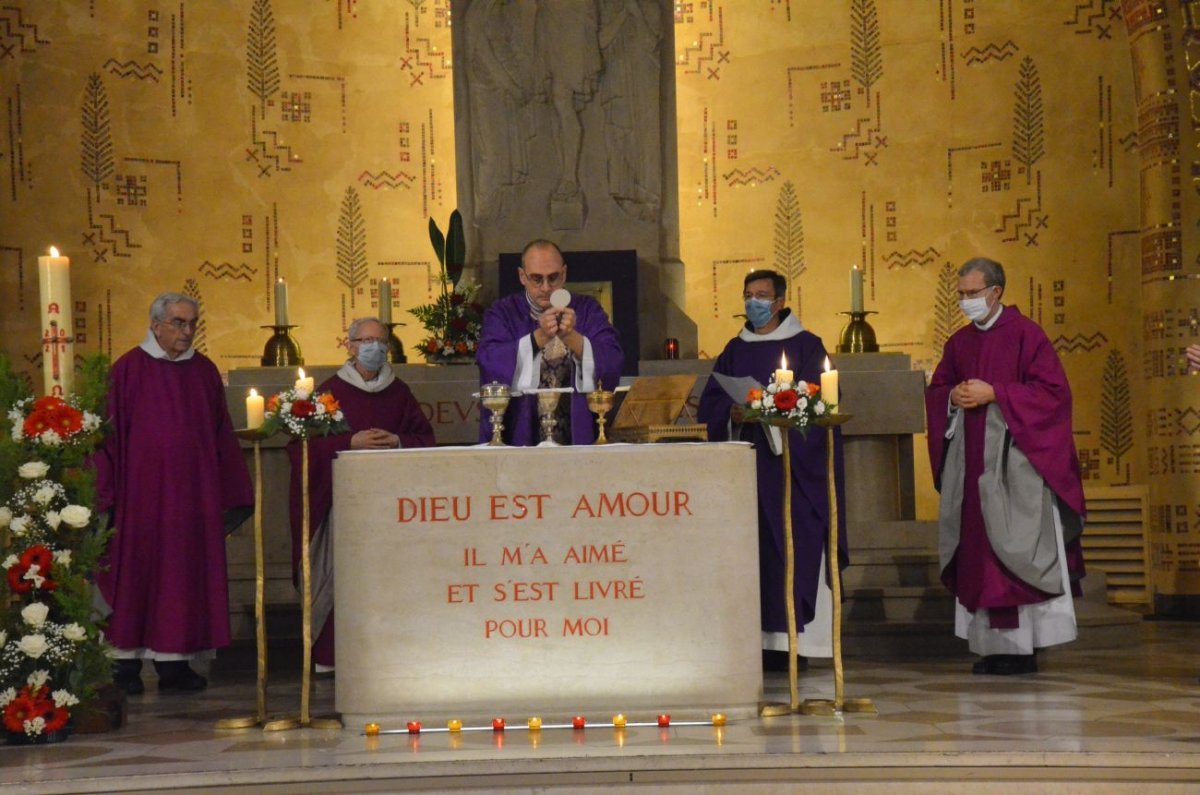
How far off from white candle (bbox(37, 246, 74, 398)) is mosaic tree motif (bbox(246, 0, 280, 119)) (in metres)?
5.42

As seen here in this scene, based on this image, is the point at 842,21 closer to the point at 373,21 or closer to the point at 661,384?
the point at 373,21

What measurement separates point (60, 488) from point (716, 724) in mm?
2628

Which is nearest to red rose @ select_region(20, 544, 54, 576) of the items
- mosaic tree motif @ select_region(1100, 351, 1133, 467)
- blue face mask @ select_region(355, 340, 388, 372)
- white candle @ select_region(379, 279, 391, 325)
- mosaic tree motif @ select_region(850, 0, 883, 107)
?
blue face mask @ select_region(355, 340, 388, 372)

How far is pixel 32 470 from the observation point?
6.29 metres

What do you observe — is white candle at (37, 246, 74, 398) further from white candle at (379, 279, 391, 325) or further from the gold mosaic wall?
the gold mosaic wall

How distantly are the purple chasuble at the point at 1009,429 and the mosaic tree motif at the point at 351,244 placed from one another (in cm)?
483

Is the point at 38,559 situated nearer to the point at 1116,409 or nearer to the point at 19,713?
the point at 19,713

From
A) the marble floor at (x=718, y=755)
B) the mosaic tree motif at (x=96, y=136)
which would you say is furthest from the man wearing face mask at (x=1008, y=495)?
the mosaic tree motif at (x=96, y=136)

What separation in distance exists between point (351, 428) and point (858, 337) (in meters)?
3.41

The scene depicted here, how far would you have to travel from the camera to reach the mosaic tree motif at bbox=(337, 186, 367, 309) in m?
11.7

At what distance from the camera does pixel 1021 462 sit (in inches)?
310

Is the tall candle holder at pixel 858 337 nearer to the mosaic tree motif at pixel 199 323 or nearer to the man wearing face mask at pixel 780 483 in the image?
the man wearing face mask at pixel 780 483

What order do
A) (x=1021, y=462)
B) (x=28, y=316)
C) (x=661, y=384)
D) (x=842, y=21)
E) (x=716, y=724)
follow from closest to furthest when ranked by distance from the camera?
(x=716, y=724) → (x=661, y=384) → (x=1021, y=462) → (x=28, y=316) → (x=842, y=21)

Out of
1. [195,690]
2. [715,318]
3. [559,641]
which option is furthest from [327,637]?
[715,318]
